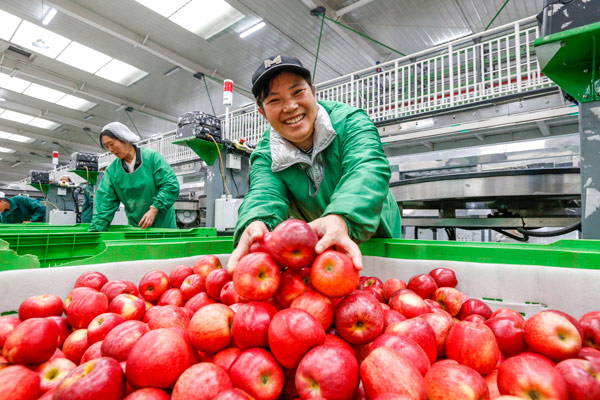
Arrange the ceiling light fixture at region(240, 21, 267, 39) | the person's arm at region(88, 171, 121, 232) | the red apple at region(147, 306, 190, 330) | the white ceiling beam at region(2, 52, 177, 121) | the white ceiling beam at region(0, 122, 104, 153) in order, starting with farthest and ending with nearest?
the white ceiling beam at region(0, 122, 104, 153), the white ceiling beam at region(2, 52, 177, 121), the ceiling light fixture at region(240, 21, 267, 39), the person's arm at region(88, 171, 121, 232), the red apple at region(147, 306, 190, 330)

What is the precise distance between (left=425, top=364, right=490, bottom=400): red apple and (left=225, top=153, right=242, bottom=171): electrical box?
14.5 ft

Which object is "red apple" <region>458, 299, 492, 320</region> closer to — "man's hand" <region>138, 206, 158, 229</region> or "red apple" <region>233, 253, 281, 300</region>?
"red apple" <region>233, 253, 281, 300</region>

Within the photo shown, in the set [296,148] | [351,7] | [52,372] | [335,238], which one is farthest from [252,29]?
[52,372]

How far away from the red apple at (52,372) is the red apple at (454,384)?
3.23ft

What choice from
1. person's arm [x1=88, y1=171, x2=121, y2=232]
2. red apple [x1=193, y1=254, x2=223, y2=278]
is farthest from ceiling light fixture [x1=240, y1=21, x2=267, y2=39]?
red apple [x1=193, y1=254, x2=223, y2=278]

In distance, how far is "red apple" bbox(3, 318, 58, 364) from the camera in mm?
875

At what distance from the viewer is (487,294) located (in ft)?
4.63

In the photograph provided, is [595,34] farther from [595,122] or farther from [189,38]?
[189,38]

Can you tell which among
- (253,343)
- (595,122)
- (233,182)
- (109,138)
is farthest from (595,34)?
(233,182)

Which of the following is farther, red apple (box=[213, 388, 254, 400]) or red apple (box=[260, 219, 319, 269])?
red apple (box=[260, 219, 319, 269])

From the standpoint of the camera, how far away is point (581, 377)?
2.36ft

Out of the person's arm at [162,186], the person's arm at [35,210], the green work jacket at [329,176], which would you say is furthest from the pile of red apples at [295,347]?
the person's arm at [35,210]

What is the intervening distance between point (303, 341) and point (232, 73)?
39.9ft

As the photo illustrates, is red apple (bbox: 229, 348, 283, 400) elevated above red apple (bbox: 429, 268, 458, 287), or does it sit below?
below
